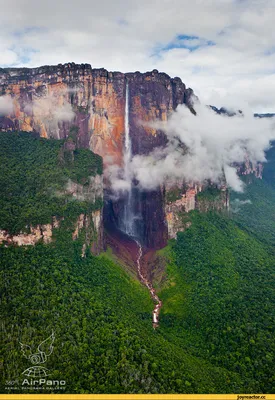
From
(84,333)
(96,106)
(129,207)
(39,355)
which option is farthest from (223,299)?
(96,106)

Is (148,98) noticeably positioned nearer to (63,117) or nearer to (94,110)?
(94,110)

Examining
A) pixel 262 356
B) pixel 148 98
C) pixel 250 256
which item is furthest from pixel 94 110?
pixel 262 356

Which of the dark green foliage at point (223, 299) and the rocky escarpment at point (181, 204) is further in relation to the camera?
the rocky escarpment at point (181, 204)

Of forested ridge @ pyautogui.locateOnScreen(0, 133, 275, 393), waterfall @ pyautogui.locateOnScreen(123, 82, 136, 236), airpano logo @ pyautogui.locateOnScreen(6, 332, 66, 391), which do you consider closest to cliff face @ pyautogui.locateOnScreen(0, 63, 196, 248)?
waterfall @ pyautogui.locateOnScreen(123, 82, 136, 236)

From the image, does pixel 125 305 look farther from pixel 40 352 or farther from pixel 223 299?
pixel 40 352

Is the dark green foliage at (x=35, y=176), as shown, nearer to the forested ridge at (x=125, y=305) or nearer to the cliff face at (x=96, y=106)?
the forested ridge at (x=125, y=305)

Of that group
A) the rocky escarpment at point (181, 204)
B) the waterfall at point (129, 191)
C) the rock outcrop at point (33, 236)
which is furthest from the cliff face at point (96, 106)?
the rock outcrop at point (33, 236)

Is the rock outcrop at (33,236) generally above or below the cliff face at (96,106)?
below
